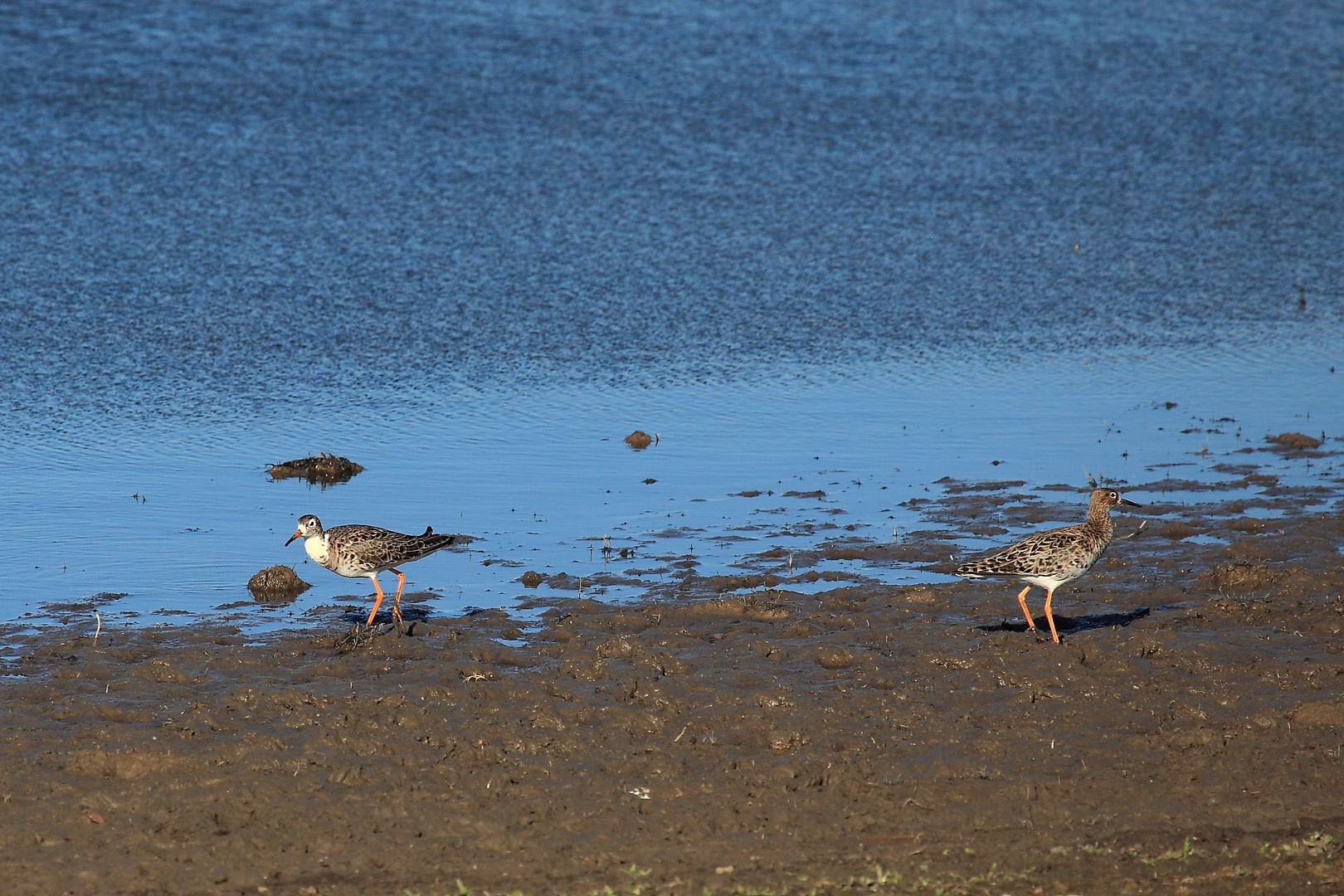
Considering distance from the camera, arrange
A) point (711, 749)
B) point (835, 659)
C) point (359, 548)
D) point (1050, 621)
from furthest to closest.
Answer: point (359, 548), point (1050, 621), point (835, 659), point (711, 749)

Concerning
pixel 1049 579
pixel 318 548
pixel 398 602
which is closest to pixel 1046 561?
pixel 1049 579

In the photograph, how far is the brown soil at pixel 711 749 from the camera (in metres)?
7.87

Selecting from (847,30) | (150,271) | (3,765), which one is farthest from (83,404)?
(847,30)

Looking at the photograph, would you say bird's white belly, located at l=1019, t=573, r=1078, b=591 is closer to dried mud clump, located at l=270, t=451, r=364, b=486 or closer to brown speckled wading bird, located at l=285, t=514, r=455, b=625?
brown speckled wading bird, located at l=285, t=514, r=455, b=625

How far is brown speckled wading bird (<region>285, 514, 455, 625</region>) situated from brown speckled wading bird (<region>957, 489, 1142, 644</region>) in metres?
4.11

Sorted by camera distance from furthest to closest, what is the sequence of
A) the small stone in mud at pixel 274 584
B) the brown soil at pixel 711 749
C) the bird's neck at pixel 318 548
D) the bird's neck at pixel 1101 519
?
the small stone in mud at pixel 274 584, the bird's neck at pixel 318 548, the bird's neck at pixel 1101 519, the brown soil at pixel 711 749

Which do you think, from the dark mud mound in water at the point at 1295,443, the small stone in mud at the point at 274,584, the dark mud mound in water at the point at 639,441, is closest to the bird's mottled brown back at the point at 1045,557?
the small stone in mud at the point at 274,584

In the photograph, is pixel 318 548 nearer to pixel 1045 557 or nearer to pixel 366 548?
pixel 366 548

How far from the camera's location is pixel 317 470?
1574 centimetres

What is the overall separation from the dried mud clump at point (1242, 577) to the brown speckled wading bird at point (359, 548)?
611 cm

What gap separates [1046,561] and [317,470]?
24.6ft

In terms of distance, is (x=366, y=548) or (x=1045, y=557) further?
(x=366, y=548)

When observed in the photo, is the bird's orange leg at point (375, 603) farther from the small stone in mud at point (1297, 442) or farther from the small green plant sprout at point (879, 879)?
the small stone in mud at point (1297, 442)

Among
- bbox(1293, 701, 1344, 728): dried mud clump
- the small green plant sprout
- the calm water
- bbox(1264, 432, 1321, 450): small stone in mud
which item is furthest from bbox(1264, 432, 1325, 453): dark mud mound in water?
the small green plant sprout
